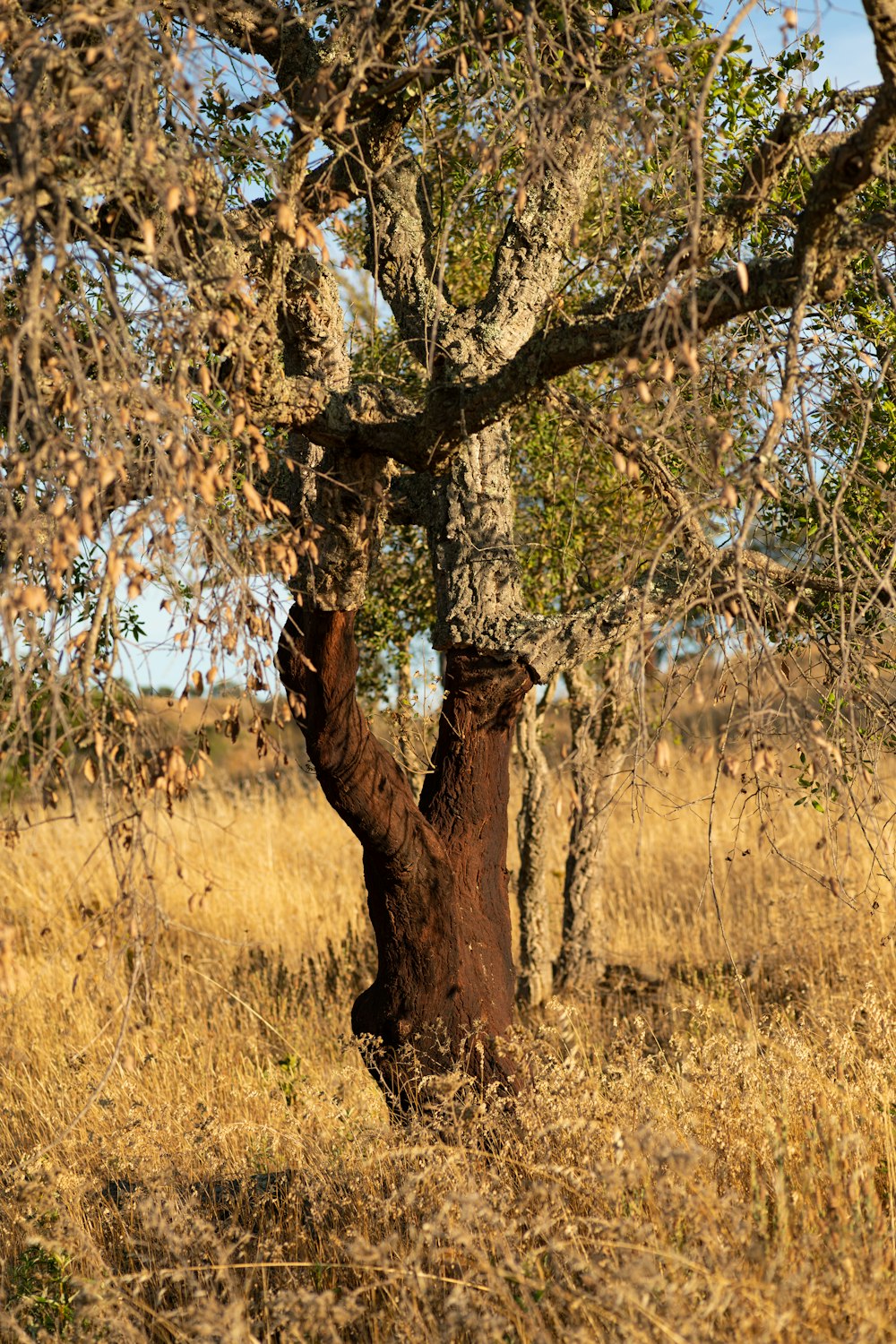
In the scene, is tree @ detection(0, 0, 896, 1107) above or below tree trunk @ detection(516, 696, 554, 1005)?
above

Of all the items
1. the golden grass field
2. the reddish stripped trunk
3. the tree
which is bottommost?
the golden grass field

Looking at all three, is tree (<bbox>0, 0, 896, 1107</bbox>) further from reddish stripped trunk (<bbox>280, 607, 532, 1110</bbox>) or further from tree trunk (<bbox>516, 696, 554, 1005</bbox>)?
tree trunk (<bbox>516, 696, 554, 1005</bbox>)

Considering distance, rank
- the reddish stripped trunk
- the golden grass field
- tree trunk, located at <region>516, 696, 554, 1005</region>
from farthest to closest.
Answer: tree trunk, located at <region>516, 696, 554, 1005</region>, the reddish stripped trunk, the golden grass field

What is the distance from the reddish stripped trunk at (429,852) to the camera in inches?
195

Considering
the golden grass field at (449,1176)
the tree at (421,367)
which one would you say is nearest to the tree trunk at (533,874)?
the golden grass field at (449,1176)

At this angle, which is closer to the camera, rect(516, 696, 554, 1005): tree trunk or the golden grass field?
the golden grass field

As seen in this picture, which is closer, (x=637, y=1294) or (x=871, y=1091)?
(x=637, y=1294)

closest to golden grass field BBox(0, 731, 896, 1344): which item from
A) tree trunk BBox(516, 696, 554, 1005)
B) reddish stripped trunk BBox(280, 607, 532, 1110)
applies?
reddish stripped trunk BBox(280, 607, 532, 1110)

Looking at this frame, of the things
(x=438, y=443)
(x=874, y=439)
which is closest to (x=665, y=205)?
(x=438, y=443)

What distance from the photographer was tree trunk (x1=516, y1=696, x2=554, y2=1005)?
27.5 feet

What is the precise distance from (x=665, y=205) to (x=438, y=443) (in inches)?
51.0

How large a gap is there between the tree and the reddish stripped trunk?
0.05ft

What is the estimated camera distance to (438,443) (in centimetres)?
474

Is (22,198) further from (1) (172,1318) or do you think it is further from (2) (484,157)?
(1) (172,1318)
